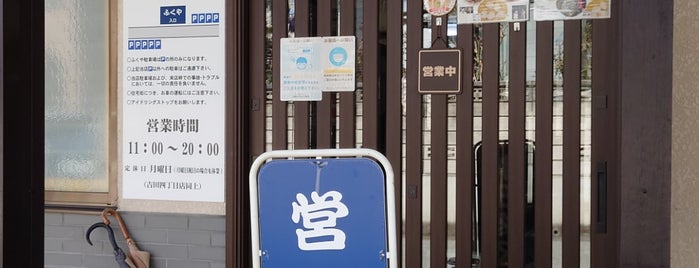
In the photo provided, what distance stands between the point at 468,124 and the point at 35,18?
7.63ft

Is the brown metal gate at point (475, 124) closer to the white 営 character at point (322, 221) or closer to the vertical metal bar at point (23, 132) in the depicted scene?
the white 営 character at point (322, 221)

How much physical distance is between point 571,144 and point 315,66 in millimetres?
1450

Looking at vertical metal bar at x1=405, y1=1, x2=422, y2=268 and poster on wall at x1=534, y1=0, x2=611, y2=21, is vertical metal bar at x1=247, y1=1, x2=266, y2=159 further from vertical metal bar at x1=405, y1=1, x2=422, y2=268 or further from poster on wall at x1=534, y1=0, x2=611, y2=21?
poster on wall at x1=534, y1=0, x2=611, y2=21

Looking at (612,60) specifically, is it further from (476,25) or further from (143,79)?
(143,79)

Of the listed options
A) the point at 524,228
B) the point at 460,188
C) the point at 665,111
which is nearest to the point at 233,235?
the point at 460,188

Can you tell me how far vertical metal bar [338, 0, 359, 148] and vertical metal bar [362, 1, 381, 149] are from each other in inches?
2.7

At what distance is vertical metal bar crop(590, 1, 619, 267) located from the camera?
3.65 metres

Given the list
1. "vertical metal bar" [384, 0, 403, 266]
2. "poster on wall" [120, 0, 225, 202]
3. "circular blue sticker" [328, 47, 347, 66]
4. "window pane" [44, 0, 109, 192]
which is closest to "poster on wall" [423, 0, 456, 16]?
"vertical metal bar" [384, 0, 403, 266]

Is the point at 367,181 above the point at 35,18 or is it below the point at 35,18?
below

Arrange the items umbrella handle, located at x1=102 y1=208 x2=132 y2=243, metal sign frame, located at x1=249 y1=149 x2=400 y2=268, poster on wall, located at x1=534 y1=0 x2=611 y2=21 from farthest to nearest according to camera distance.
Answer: umbrella handle, located at x1=102 y1=208 x2=132 y2=243, poster on wall, located at x1=534 y1=0 x2=611 y2=21, metal sign frame, located at x1=249 y1=149 x2=400 y2=268

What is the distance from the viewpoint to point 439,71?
390 centimetres

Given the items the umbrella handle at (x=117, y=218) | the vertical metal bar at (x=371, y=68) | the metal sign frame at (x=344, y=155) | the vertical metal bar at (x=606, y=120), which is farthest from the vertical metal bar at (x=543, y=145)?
the umbrella handle at (x=117, y=218)

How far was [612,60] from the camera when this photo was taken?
364 centimetres

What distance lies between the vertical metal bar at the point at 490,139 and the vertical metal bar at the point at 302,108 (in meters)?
0.99
